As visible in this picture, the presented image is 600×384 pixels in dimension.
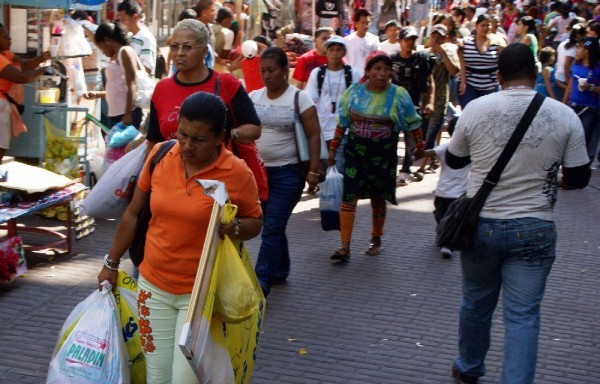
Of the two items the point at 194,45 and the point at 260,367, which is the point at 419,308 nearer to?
the point at 260,367

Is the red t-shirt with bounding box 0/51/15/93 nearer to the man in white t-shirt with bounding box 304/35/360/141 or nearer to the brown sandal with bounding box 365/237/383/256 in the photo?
the man in white t-shirt with bounding box 304/35/360/141

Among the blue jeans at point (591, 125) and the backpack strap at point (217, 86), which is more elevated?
the backpack strap at point (217, 86)

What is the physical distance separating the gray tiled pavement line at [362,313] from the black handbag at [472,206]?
1150 mm

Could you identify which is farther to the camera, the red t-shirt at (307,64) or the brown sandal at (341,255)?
the red t-shirt at (307,64)

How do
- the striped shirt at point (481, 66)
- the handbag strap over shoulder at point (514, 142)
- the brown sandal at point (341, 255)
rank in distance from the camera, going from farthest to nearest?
the striped shirt at point (481, 66) → the brown sandal at point (341, 255) → the handbag strap over shoulder at point (514, 142)

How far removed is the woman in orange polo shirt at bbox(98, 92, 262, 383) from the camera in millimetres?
4203

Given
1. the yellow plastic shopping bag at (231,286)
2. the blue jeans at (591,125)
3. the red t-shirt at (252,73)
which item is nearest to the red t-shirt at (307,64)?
the red t-shirt at (252,73)

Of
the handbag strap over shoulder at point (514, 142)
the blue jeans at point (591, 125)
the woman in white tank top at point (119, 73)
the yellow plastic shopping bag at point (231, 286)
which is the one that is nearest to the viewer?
the yellow plastic shopping bag at point (231, 286)

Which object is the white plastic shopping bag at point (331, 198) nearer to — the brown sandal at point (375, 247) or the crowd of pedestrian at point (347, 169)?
the crowd of pedestrian at point (347, 169)

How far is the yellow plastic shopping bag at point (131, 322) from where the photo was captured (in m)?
4.72

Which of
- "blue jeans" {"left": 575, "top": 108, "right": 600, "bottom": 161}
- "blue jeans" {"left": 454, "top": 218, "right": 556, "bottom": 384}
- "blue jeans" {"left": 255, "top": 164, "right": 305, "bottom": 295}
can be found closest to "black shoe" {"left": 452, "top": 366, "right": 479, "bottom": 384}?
"blue jeans" {"left": 454, "top": 218, "right": 556, "bottom": 384}

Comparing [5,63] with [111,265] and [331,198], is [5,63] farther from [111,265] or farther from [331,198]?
[111,265]

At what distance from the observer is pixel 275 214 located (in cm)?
708

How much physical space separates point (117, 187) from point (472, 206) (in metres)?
1.85
